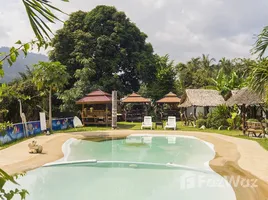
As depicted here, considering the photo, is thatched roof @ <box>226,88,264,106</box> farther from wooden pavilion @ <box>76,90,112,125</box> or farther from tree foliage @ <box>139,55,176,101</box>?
tree foliage @ <box>139,55,176,101</box>

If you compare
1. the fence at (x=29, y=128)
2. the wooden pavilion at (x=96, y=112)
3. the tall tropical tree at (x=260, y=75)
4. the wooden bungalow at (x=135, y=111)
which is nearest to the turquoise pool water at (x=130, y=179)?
the tall tropical tree at (x=260, y=75)

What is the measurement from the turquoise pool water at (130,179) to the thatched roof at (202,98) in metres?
10.9

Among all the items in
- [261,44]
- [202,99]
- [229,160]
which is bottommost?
[229,160]

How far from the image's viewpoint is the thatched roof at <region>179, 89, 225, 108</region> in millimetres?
23375

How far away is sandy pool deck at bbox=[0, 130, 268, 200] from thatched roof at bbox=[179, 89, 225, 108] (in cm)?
858

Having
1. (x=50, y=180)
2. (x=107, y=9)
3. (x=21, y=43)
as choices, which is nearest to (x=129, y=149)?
(x=50, y=180)

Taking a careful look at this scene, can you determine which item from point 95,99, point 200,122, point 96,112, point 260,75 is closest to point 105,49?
point 95,99

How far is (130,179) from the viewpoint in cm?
862

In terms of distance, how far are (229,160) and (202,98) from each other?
14192 millimetres

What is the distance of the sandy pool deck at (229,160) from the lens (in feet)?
23.1

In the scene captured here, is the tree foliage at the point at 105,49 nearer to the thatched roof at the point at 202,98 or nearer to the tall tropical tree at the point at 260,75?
the thatched roof at the point at 202,98

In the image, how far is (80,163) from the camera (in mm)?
10242

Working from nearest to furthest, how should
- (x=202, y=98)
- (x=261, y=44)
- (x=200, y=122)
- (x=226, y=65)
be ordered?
(x=261, y=44) < (x=200, y=122) < (x=202, y=98) < (x=226, y=65)

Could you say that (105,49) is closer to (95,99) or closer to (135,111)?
(135,111)
